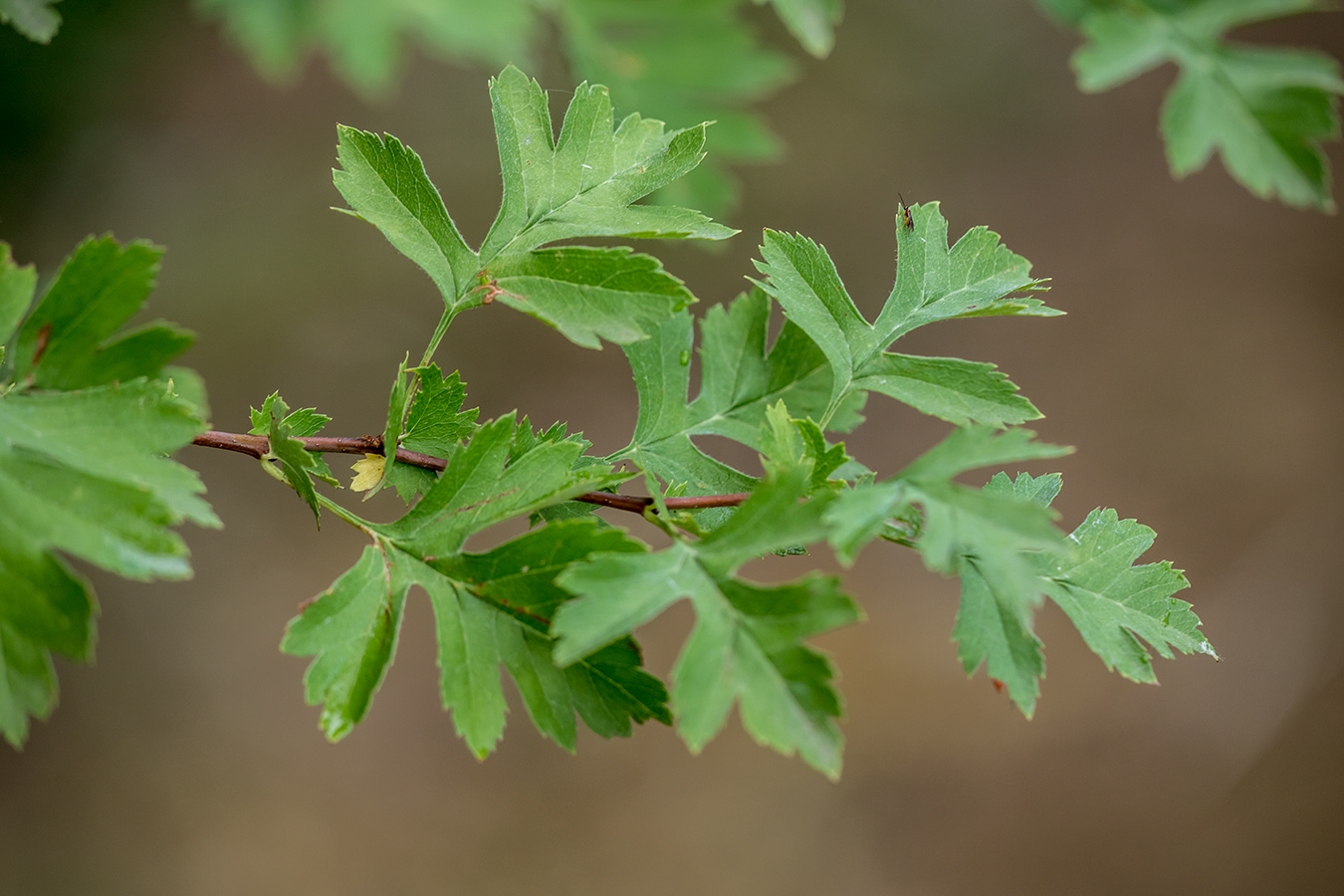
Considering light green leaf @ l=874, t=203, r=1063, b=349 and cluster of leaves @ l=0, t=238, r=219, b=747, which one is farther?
light green leaf @ l=874, t=203, r=1063, b=349

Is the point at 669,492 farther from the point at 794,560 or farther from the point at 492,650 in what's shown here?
the point at 794,560

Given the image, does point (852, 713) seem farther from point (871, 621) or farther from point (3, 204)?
point (3, 204)

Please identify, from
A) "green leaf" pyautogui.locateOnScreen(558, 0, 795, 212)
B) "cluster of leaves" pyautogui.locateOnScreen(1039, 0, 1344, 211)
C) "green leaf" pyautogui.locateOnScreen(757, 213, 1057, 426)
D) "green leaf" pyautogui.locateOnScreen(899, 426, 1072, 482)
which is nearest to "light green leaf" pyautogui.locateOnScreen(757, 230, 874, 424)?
"green leaf" pyautogui.locateOnScreen(757, 213, 1057, 426)

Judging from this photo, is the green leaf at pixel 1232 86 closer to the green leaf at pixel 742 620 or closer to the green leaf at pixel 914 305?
the green leaf at pixel 914 305

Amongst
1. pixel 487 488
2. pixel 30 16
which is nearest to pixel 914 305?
pixel 487 488

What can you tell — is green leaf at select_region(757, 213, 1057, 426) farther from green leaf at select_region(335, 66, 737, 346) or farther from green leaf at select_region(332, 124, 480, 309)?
green leaf at select_region(332, 124, 480, 309)

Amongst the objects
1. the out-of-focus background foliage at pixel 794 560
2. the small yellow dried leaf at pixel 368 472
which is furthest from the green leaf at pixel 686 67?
the out-of-focus background foliage at pixel 794 560

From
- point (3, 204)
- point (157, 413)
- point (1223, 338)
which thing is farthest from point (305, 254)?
point (1223, 338)
